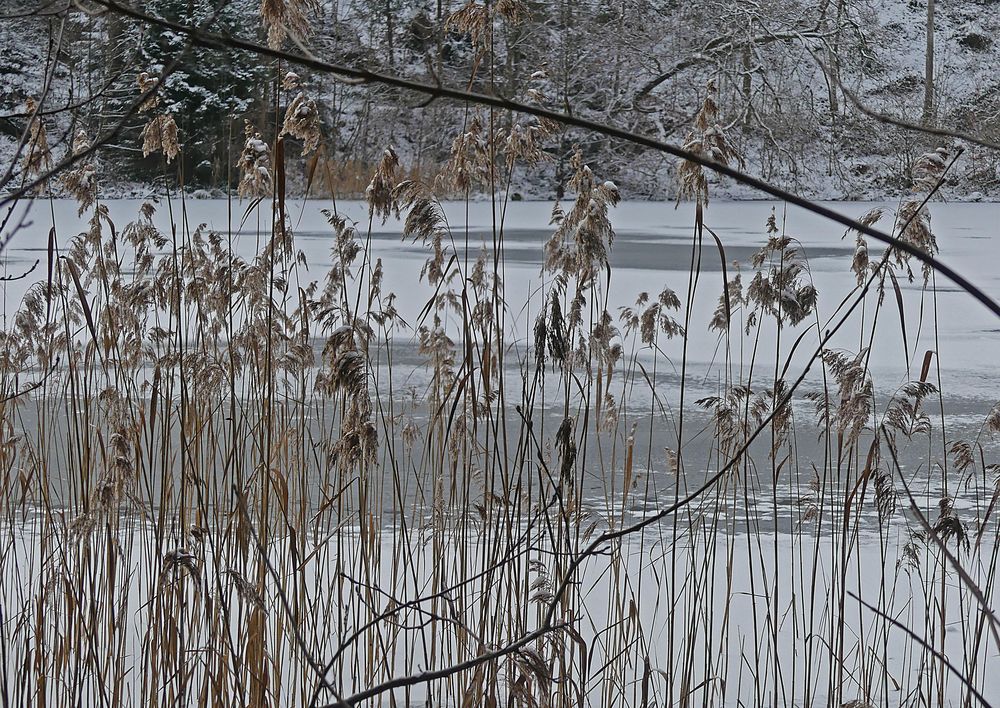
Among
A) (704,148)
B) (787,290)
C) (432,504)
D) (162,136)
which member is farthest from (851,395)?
(162,136)

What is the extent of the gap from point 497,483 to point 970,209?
10.4 metres

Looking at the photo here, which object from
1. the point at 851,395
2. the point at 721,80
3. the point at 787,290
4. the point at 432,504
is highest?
the point at 721,80

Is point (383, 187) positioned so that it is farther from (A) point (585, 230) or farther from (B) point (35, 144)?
(B) point (35, 144)

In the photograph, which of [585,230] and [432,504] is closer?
[585,230]

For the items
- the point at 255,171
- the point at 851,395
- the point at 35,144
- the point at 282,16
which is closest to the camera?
the point at 35,144

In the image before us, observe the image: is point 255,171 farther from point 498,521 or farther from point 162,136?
point 498,521

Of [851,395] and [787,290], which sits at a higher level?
[787,290]

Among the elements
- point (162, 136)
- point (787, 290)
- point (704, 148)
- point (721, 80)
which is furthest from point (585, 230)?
point (721, 80)

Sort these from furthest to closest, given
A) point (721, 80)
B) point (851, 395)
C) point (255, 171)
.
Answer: point (721, 80) → point (255, 171) → point (851, 395)

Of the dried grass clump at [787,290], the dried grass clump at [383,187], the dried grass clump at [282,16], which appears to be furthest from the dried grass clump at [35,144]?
the dried grass clump at [787,290]

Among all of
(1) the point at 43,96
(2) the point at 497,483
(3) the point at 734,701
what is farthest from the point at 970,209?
(1) the point at 43,96

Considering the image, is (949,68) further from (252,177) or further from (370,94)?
(252,177)

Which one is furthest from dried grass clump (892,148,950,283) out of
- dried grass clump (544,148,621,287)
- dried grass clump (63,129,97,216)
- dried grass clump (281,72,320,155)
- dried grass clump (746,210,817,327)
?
dried grass clump (63,129,97,216)

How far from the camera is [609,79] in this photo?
15.9 metres
